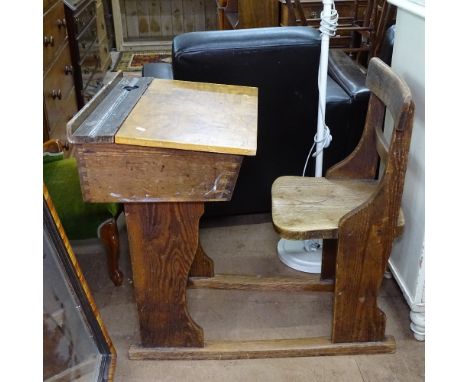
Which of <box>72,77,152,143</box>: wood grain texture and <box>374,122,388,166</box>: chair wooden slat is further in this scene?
<box>374,122,388,166</box>: chair wooden slat

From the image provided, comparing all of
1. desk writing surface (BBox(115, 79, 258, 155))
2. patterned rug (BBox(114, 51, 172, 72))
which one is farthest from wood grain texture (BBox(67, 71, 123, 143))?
patterned rug (BBox(114, 51, 172, 72))

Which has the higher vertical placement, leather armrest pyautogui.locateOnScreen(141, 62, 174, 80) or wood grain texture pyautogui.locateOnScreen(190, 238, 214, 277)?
leather armrest pyautogui.locateOnScreen(141, 62, 174, 80)

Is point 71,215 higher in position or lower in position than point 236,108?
lower

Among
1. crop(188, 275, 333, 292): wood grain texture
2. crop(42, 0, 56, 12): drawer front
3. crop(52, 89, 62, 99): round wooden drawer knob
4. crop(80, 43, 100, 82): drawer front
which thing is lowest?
crop(188, 275, 333, 292): wood grain texture

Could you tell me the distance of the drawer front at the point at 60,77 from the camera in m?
2.33

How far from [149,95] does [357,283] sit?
0.86m

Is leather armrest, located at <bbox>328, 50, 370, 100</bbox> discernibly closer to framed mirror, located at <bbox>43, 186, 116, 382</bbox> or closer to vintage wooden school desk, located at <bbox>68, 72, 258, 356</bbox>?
vintage wooden school desk, located at <bbox>68, 72, 258, 356</bbox>

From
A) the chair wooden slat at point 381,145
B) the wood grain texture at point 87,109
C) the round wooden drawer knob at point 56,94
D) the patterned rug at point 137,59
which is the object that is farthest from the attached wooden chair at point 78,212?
the patterned rug at point 137,59

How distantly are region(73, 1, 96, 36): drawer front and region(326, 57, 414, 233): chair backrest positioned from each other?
1992 mm

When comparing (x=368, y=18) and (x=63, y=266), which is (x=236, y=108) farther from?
(x=368, y=18)

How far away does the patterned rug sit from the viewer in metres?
4.71

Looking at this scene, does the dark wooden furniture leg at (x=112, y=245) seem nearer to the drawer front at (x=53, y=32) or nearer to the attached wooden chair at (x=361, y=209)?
the attached wooden chair at (x=361, y=209)
